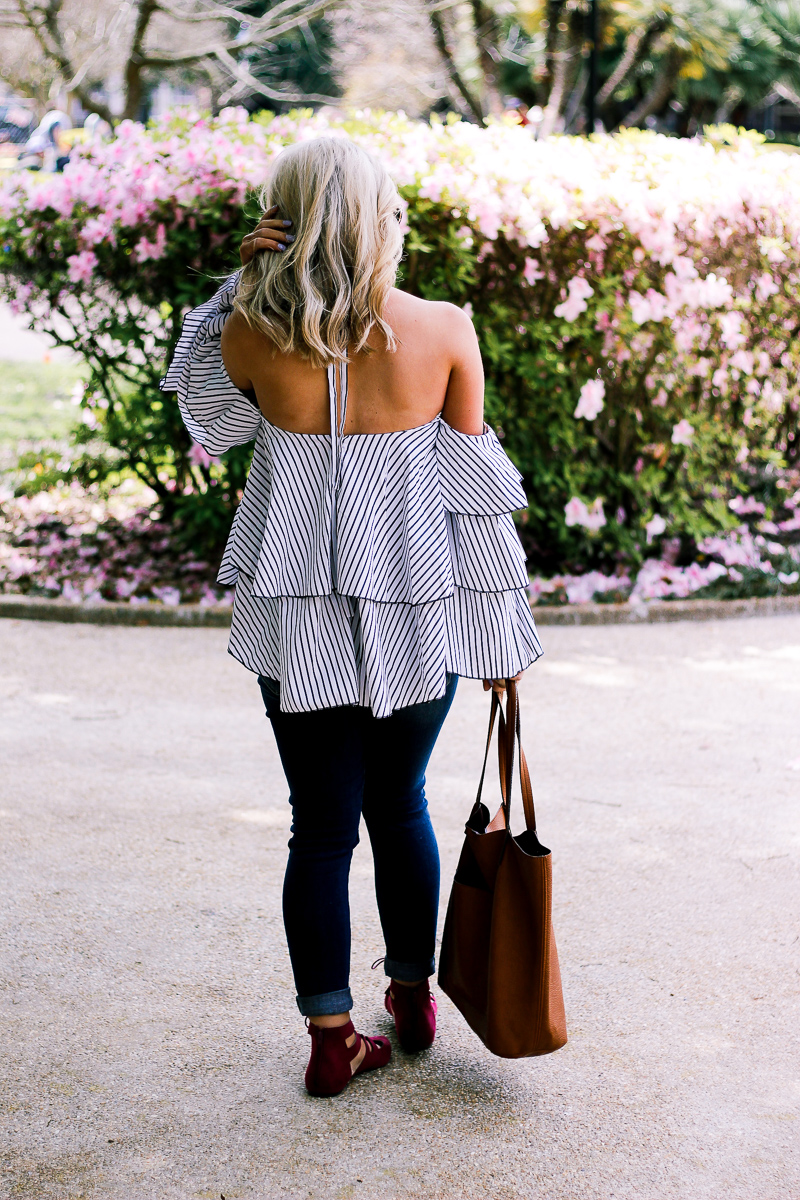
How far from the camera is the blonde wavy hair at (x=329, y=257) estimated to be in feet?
7.24

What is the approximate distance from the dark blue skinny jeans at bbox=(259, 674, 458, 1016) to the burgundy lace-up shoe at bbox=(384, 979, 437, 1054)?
57mm

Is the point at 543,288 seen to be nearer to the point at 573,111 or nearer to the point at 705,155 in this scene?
the point at 705,155

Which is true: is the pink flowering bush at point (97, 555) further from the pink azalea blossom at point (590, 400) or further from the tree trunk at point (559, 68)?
the tree trunk at point (559, 68)

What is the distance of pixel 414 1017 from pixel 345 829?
493 millimetres

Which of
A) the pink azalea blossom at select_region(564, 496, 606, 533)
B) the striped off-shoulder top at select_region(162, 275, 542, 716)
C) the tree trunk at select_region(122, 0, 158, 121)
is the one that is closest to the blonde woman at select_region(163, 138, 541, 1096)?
the striped off-shoulder top at select_region(162, 275, 542, 716)

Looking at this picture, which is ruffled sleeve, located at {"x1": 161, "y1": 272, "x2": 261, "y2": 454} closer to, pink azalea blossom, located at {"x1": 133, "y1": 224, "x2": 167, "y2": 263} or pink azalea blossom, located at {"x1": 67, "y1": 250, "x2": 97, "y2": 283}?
pink azalea blossom, located at {"x1": 133, "y1": 224, "x2": 167, "y2": 263}

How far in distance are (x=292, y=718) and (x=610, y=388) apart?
14.8ft

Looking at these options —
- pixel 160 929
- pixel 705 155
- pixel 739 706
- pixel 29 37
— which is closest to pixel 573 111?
pixel 29 37

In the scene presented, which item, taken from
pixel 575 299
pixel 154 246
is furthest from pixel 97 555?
pixel 575 299

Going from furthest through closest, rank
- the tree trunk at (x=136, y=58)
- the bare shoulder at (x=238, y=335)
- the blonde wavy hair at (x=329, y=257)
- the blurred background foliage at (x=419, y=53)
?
the blurred background foliage at (x=419, y=53) → the tree trunk at (x=136, y=58) → the bare shoulder at (x=238, y=335) → the blonde wavy hair at (x=329, y=257)

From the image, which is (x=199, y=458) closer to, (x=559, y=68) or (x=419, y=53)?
(x=559, y=68)

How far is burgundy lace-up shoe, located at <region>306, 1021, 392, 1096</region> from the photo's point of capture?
2.46m

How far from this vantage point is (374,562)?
2.37m

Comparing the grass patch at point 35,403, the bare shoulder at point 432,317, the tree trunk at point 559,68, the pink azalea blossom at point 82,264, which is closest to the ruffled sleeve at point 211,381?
the bare shoulder at point 432,317
